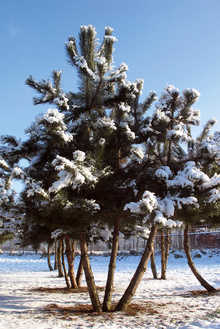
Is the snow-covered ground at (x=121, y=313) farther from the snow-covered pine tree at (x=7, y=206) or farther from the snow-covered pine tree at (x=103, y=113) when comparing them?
the snow-covered pine tree at (x=7, y=206)

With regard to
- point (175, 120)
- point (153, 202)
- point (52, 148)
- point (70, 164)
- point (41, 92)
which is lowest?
point (153, 202)

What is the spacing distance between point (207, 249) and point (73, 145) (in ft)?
69.7

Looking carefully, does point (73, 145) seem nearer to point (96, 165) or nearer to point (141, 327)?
point (96, 165)

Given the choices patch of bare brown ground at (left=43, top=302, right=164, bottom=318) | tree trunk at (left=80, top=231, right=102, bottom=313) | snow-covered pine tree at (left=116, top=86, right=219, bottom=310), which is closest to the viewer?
snow-covered pine tree at (left=116, top=86, right=219, bottom=310)

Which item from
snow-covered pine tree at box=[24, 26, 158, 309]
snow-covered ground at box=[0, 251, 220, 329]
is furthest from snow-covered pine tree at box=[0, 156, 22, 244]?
snow-covered ground at box=[0, 251, 220, 329]

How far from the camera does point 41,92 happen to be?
689 cm

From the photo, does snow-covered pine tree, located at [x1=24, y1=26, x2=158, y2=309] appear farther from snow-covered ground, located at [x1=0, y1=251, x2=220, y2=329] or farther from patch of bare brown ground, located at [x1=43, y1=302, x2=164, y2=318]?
snow-covered ground, located at [x1=0, y1=251, x2=220, y2=329]

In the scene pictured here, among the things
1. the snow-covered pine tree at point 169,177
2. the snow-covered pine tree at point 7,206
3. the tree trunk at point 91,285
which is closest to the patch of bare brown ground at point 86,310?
the tree trunk at point 91,285

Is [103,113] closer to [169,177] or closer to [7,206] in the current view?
[169,177]

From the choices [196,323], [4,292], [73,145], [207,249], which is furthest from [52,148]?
[207,249]

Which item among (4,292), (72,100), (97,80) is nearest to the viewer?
(97,80)

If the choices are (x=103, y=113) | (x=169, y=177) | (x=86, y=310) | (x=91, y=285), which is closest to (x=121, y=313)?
(x=91, y=285)

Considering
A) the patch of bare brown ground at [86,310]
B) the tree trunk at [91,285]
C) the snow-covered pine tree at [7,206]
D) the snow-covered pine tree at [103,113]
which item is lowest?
the patch of bare brown ground at [86,310]

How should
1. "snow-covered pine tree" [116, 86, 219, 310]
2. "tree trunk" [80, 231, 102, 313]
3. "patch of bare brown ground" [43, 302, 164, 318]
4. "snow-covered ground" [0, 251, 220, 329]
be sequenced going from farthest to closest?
"tree trunk" [80, 231, 102, 313] → "patch of bare brown ground" [43, 302, 164, 318] → "snow-covered pine tree" [116, 86, 219, 310] → "snow-covered ground" [0, 251, 220, 329]
